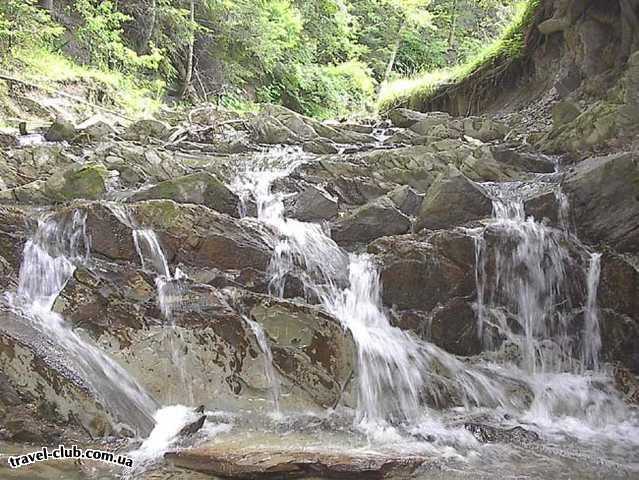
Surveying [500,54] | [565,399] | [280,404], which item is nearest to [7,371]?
[280,404]

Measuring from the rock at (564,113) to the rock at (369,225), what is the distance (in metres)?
4.17

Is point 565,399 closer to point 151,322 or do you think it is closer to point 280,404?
point 280,404

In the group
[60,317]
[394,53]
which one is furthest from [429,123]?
[394,53]

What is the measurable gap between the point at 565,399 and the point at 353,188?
4048mm

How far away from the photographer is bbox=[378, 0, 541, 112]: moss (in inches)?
498

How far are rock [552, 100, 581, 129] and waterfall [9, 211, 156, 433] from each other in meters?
7.41

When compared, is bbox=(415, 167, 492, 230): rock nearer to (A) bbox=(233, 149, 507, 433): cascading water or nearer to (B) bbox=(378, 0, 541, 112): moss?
(A) bbox=(233, 149, 507, 433): cascading water

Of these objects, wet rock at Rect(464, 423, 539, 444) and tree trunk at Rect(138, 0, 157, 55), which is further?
tree trunk at Rect(138, 0, 157, 55)

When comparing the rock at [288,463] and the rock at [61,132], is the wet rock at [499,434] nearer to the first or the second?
the rock at [288,463]

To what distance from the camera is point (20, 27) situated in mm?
13297

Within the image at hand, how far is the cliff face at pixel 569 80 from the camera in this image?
8609 mm

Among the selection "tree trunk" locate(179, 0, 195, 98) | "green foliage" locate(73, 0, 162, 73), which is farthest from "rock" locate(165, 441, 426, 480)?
"tree trunk" locate(179, 0, 195, 98)

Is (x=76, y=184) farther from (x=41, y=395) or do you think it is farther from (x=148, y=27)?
(x=148, y=27)

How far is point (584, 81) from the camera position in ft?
35.0
